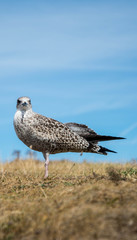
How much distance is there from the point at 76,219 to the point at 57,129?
5.56 metres

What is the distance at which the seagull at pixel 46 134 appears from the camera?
28.9ft

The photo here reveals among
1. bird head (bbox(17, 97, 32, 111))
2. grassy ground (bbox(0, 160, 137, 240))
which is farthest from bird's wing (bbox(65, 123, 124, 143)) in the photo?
grassy ground (bbox(0, 160, 137, 240))

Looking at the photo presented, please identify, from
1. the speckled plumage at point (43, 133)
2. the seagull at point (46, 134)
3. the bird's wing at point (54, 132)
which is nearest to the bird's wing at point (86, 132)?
the seagull at point (46, 134)

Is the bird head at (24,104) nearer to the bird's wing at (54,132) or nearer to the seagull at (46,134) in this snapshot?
the seagull at (46,134)

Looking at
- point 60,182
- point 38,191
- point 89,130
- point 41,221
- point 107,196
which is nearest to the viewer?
point 41,221

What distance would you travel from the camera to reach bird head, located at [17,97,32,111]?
9094 mm

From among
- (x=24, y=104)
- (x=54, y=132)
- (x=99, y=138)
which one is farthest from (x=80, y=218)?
(x=99, y=138)

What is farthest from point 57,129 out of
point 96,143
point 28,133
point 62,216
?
point 62,216

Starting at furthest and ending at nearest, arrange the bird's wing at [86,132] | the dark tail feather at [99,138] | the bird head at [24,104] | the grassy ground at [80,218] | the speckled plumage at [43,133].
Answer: the bird's wing at [86,132]
the dark tail feather at [99,138]
the bird head at [24,104]
the speckled plumage at [43,133]
the grassy ground at [80,218]

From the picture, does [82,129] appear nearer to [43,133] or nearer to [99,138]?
[99,138]

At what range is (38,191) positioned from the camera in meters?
6.77

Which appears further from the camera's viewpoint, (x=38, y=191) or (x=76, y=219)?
(x=38, y=191)

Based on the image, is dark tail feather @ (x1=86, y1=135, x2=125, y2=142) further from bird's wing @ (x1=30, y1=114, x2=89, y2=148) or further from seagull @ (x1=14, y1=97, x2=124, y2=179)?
bird's wing @ (x1=30, y1=114, x2=89, y2=148)

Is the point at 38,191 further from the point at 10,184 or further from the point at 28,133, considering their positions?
the point at 28,133
